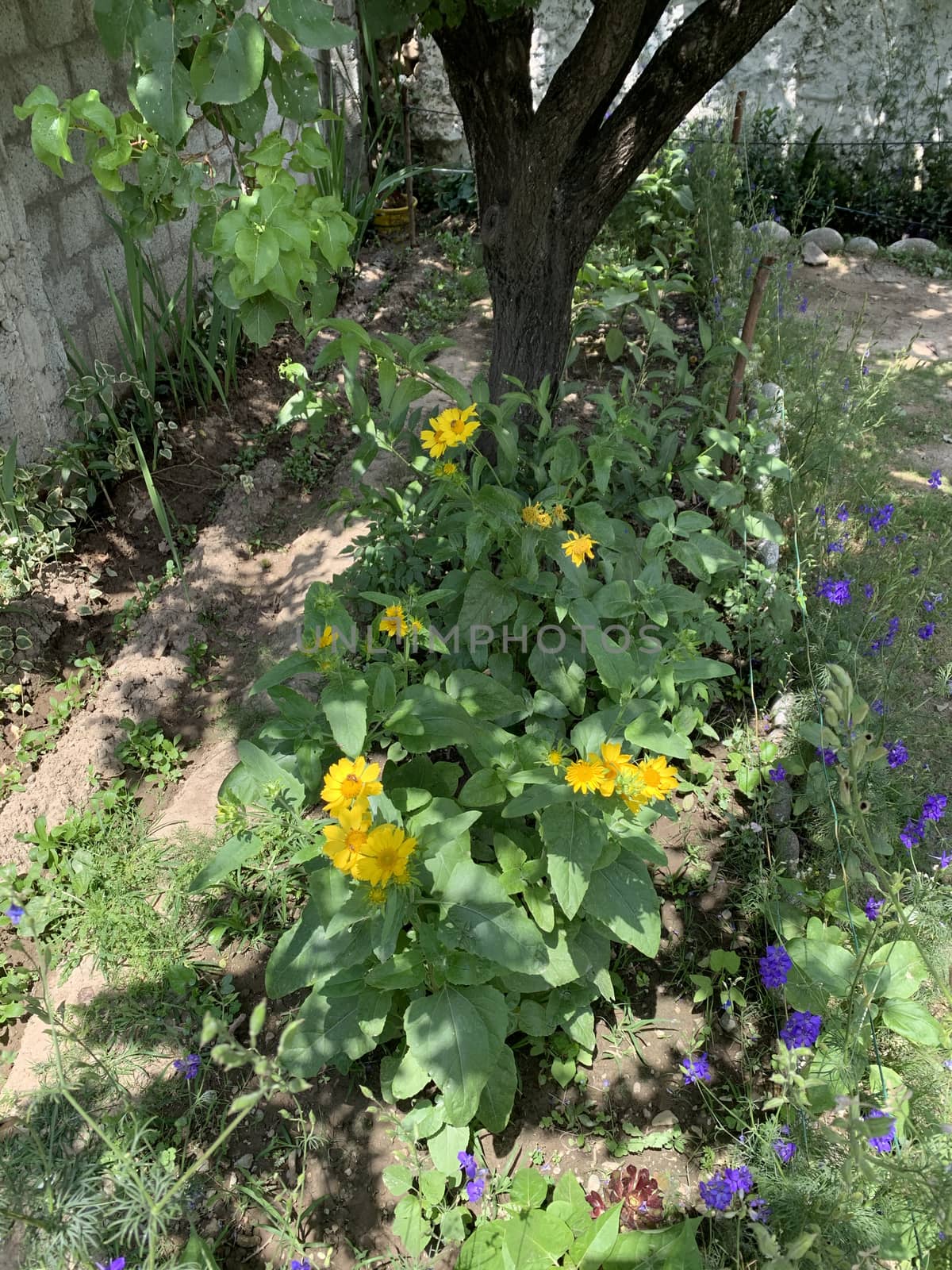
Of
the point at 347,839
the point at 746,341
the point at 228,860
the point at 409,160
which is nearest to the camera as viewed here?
the point at 347,839

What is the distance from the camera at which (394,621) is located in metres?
2.09

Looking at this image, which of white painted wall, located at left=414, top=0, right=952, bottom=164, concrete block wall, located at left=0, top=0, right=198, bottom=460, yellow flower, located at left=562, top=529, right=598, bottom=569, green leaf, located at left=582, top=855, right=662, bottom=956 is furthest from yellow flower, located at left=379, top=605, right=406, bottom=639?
white painted wall, located at left=414, top=0, right=952, bottom=164

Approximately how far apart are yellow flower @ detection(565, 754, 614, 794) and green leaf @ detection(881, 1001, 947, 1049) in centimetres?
81

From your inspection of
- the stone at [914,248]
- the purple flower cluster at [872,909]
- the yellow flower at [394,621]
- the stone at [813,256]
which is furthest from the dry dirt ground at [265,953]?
the stone at [914,248]

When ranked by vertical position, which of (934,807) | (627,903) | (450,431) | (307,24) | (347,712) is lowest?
(934,807)

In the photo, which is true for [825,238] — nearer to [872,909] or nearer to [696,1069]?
[872,909]

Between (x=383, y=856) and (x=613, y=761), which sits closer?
(x=383, y=856)

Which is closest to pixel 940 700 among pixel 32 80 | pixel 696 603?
pixel 696 603

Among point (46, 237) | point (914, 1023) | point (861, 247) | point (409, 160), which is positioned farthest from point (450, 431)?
point (861, 247)

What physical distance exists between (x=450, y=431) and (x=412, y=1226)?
1883 millimetres

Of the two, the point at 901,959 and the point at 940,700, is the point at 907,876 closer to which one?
the point at 901,959

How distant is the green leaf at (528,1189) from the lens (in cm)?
168

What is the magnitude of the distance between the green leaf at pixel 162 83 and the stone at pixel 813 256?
560 cm

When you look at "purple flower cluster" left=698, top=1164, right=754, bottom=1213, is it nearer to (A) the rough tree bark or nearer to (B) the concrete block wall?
(A) the rough tree bark
